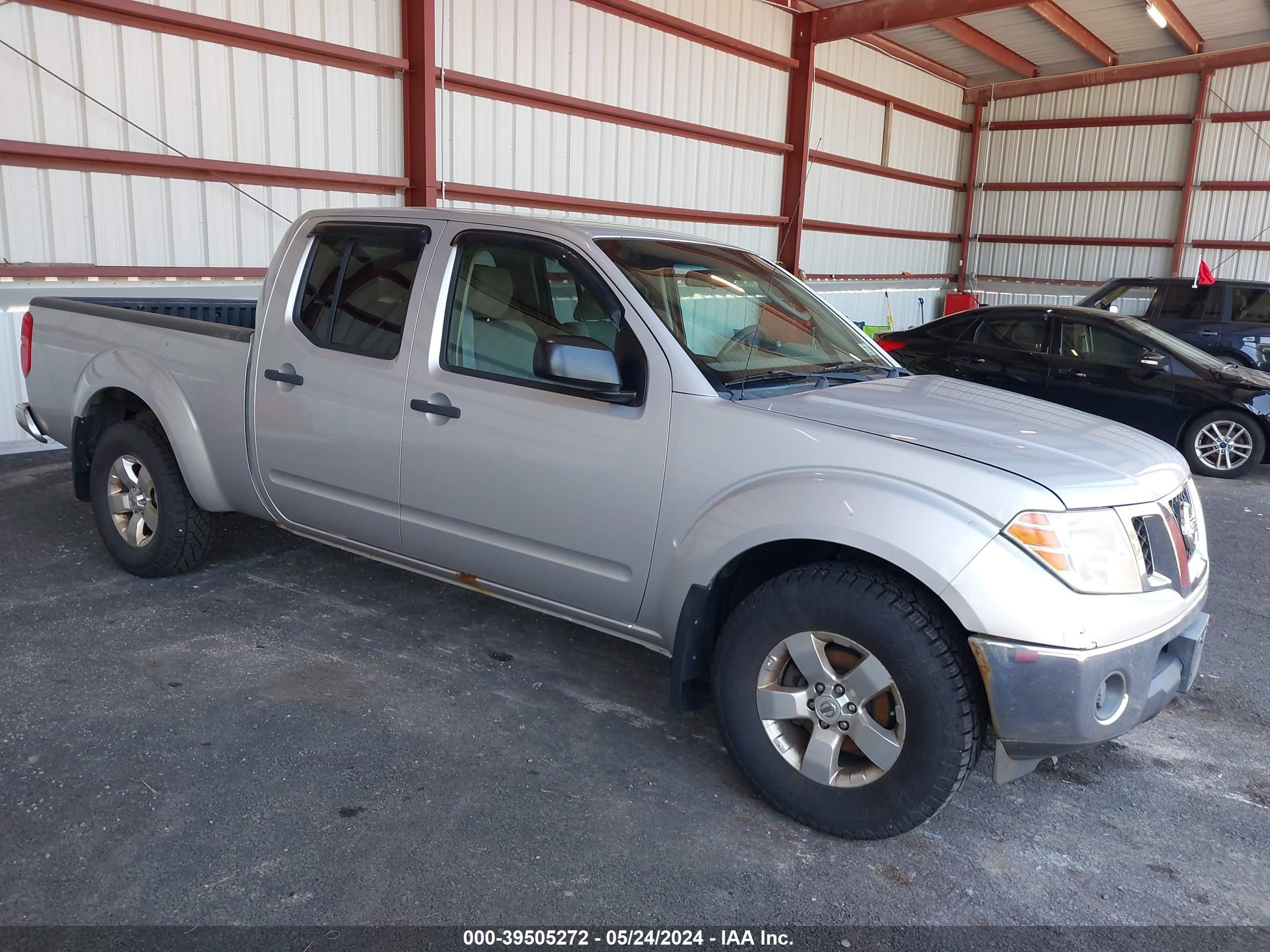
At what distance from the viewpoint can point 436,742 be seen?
11.1 ft

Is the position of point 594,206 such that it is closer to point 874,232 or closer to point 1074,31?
point 874,232

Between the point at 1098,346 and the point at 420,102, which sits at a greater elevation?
the point at 420,102

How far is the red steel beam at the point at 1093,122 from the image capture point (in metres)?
18.6

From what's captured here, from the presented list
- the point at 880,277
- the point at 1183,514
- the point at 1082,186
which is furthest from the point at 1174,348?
the point at 1082,186

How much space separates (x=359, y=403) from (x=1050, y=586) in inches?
101

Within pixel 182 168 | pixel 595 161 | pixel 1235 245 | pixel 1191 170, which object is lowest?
pixel 182 168

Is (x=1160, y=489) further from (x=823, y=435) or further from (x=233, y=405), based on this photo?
(x=233, y=405)

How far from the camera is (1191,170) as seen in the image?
1833 cm

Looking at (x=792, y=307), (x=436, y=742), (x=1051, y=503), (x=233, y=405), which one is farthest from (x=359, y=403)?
(x=1051, y=503)

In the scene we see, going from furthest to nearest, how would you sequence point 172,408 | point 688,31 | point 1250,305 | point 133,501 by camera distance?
point 688,31 → point 1250,305 → point 133,501 → point 172,408

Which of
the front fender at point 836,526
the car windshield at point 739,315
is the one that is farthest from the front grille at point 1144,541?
the car windshield at point 739,315

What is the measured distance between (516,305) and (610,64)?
31.8ft

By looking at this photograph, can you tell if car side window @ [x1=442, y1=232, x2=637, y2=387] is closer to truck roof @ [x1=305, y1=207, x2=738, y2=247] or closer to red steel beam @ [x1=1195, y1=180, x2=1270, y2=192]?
truck roof @ [x1=305, y1=207, x2=738, y2=247]

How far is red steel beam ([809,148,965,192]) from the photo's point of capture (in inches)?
642
